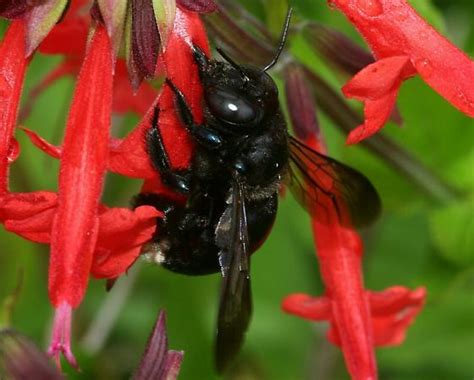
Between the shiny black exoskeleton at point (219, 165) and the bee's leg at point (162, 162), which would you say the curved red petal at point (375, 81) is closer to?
the shiny black exoskeleton at point (219, 165)

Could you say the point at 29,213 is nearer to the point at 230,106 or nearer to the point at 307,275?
the point at 230,106

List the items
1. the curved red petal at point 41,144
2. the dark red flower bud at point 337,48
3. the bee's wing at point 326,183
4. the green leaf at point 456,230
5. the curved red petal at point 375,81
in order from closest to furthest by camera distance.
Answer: the curved red petal at point 375,81 < the curved red petal at point 41,144 < the bee's wing at point 326,183 < the dark red flower bud at point 337,48 < the green leaf at point 456,230

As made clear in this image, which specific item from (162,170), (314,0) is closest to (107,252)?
(162,170)

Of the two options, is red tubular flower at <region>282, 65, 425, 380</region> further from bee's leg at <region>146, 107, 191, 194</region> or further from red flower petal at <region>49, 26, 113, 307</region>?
red flower petal at <region>49, 26, 113, 307</region>

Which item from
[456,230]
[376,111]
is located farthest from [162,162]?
[456,230]

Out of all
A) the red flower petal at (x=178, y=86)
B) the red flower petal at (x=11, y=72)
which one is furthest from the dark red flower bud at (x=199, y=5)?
the red flower petal at (x=11, y=72)

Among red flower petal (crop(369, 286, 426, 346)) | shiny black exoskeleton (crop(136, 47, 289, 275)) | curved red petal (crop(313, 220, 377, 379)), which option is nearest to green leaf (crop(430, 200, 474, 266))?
red flower petal (crop(369, 286, 426, 346))
